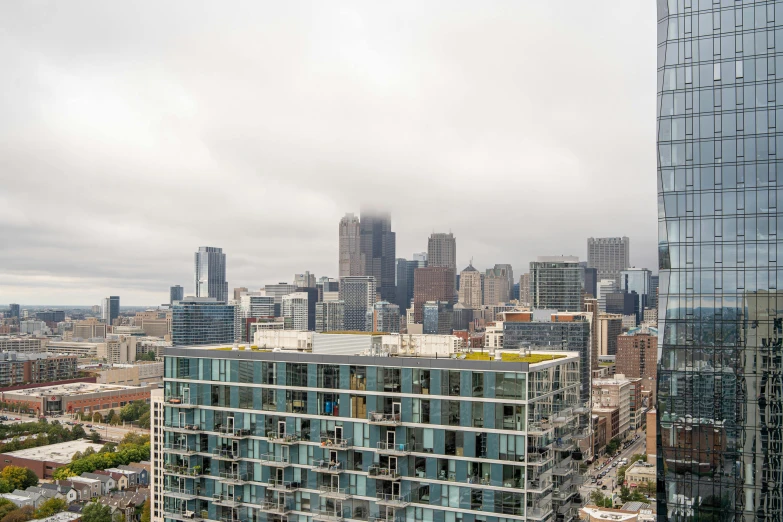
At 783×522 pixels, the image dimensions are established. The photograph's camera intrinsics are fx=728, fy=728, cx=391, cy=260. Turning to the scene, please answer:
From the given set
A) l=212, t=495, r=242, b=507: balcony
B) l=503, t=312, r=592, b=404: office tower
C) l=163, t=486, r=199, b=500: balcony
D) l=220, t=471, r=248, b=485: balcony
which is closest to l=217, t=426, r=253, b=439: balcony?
l=220, t=471, r=248, b=485: balcony

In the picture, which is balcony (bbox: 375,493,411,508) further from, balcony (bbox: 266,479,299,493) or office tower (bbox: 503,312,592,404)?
office tower (bbox: 503,312,592,404)

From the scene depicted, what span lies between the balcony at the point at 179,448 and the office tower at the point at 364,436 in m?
0.06

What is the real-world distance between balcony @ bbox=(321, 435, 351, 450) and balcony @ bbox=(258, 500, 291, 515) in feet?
13.2

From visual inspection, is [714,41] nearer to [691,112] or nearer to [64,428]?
[691,112]

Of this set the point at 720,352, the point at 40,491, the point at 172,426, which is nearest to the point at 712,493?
the point at 720,352

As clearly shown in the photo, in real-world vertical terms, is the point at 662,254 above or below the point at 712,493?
above

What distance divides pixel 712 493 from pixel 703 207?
56.7 feet

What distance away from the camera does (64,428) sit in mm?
160750

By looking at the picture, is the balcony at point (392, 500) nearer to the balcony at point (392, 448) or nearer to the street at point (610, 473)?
the balcony at point (392, 448)

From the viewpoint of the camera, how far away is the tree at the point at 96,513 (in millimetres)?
95688

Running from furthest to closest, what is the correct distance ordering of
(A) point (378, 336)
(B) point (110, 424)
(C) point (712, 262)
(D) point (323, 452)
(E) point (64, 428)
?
(B) point (110, 424) < (E) point (64, 428) < (C) point (712, 262) < (A) point (378, 336) < (D) point (323, 452)

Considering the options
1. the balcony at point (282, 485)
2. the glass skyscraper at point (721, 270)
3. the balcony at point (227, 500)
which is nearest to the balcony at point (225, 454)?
the balcony at point (227, 500)

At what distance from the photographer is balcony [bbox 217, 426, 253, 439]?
133 ft

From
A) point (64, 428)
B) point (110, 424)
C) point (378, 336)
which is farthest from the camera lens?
point (110, 424)
